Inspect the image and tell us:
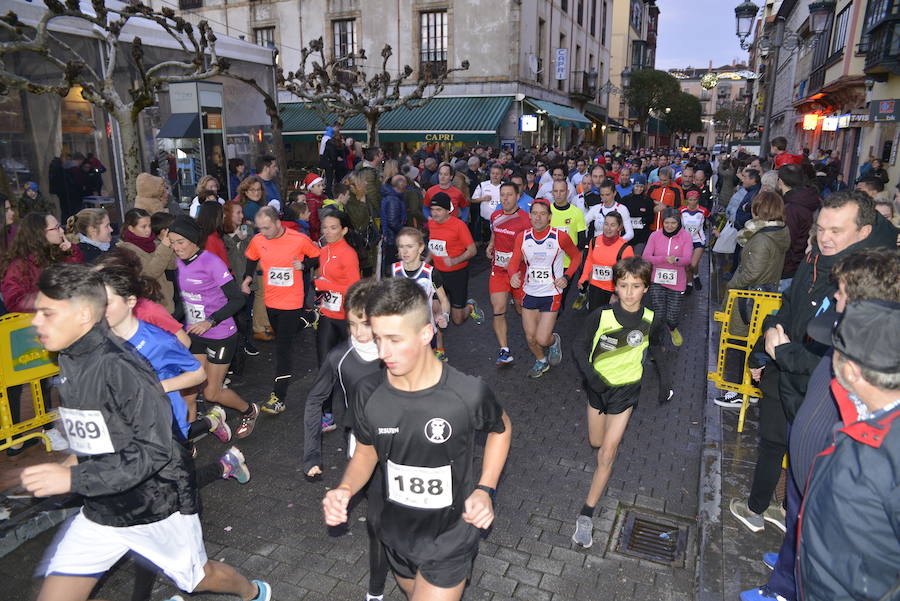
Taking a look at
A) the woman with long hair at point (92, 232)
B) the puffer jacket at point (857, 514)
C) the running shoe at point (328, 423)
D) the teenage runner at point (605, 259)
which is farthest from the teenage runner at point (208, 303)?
the puffer jacket at point (857, 514)

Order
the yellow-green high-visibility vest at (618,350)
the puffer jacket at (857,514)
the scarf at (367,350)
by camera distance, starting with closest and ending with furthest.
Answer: the puffer jacket at (857,514)
the scarf at (367,350)
the yellow-green high-visibility vest at (618,350)

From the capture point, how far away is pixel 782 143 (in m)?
14.1

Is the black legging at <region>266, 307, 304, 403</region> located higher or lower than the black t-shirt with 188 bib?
lower

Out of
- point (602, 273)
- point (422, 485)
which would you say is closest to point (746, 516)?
point (422, 485)

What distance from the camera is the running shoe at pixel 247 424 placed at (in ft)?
18.8

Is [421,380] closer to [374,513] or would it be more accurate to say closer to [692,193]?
[374,513]

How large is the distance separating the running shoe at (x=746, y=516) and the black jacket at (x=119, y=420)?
147 inches

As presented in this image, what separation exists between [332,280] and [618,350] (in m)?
2.69

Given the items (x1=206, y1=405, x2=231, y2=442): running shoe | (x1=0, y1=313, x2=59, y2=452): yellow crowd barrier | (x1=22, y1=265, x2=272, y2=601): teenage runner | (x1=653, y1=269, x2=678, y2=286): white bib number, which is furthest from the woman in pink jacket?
(x1=0, y1=313, x2=59, y2=452): yellow crowd barrier

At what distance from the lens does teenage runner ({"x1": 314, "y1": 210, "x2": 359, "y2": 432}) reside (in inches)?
225

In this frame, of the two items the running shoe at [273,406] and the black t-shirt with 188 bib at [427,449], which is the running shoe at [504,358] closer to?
the running shoe at [273,406]

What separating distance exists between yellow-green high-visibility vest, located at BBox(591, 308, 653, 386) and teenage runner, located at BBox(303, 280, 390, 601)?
5.23 feet

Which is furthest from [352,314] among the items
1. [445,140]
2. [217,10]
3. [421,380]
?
[217,10]

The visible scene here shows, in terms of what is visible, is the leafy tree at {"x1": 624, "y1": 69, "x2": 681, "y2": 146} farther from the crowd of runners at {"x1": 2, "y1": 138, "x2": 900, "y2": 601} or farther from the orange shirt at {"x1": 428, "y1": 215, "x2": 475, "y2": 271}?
the crowd of runners at {"x1": 2, "y1": 138, "x2": 900, "y2": 601}
